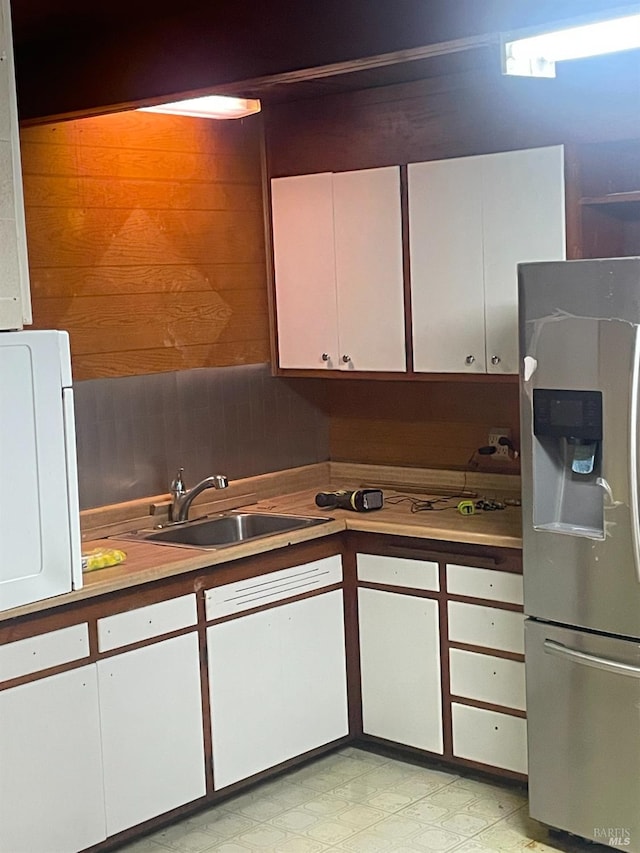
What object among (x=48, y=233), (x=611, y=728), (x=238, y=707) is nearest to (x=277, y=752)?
(x=238, y=707)

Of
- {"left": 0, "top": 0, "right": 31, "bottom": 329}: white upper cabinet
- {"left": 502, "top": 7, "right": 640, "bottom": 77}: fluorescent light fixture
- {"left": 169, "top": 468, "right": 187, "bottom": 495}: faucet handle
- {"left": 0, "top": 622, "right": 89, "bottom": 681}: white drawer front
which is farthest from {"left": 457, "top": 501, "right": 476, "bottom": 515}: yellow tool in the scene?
{"left": 0, "top": 0, "right": 31, "bottom": 329}: white upper cabinet

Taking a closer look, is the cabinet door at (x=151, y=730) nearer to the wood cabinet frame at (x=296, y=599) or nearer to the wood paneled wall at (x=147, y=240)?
the wood cabinet frame at (x=296, y=599)

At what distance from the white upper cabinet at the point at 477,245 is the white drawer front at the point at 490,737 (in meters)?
1.15

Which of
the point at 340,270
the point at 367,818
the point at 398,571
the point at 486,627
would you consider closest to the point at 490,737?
the point at 486,627

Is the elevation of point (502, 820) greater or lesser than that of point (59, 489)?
lesser

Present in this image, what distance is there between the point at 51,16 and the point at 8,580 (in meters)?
1.72

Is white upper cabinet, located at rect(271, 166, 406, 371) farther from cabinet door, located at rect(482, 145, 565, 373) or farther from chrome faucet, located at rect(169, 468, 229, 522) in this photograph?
chrome faucet, located at rect(169, 468, 229, 522)

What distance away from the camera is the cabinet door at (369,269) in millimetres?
4152

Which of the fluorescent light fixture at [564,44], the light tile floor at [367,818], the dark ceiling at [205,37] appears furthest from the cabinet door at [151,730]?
the fluorescent light fixture at [564,44]

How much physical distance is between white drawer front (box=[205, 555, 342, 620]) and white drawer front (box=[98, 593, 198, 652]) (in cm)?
9

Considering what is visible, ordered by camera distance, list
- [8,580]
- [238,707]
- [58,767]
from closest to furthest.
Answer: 1. [8,580]
2. [58,767]
3. [238,707]

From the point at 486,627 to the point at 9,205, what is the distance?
6.53 ft

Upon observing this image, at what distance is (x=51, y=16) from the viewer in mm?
3490

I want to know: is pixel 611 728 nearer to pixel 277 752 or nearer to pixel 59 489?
pixel 277 752
